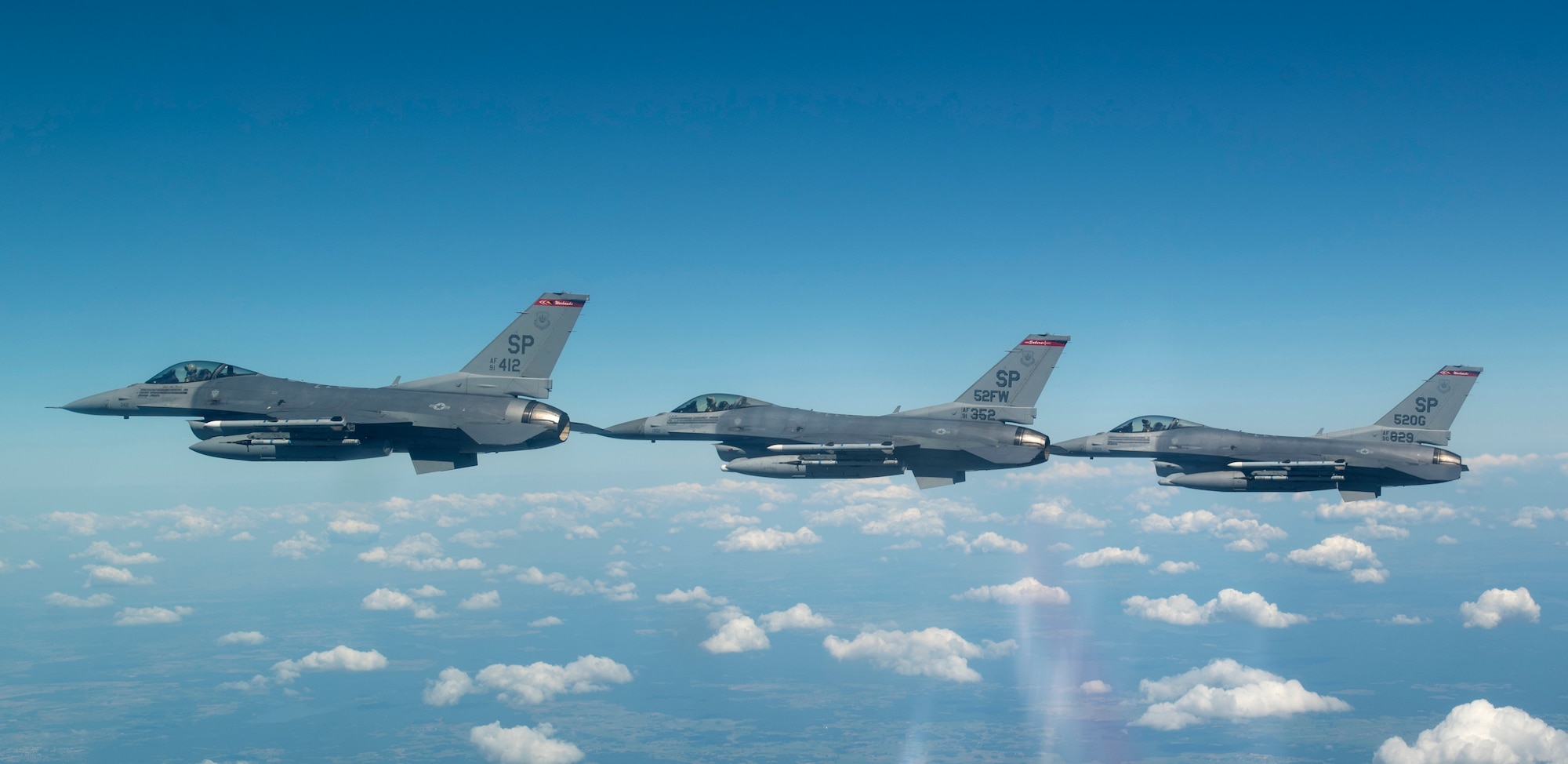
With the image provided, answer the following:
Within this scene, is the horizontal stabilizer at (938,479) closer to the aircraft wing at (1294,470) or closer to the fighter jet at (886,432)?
the fighter jet at (886,432)

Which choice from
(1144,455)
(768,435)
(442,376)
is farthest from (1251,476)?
(442,376)

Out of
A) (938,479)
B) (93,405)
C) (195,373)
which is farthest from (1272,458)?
(93,405)

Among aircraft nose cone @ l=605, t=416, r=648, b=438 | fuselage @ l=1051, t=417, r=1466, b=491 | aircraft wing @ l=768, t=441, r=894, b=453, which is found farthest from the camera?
fuselage @ l=1051, t=417, r=1466, b=491

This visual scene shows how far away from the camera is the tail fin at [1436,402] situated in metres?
46.5

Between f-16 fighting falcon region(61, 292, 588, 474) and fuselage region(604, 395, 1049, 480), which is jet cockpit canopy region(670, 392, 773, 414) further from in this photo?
f-16 fighting falcon region(61, 292, 588, 474)

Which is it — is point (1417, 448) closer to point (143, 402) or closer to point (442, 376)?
point (442, 376)

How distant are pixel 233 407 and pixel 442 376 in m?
8.54

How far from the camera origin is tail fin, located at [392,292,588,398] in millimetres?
35156

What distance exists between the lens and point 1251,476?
43.6 meters

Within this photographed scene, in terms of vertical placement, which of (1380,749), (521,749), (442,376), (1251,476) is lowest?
(521,749)

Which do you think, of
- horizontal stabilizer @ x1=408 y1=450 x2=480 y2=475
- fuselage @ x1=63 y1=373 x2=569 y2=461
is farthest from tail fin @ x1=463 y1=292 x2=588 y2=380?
horizontal stabilizer @ x1=408 y1=450 x2=480 y2=475

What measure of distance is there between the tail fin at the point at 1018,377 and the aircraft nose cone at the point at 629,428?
48.8 ft

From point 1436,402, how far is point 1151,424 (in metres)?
15.6

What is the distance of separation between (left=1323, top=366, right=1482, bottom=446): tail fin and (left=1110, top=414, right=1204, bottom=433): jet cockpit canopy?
841 centimetres
